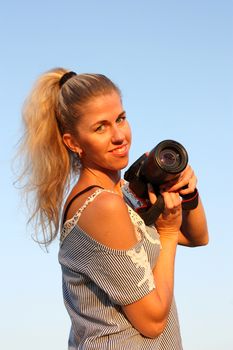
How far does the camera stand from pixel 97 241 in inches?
161

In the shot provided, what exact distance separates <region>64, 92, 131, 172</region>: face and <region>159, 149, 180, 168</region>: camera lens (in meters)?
0.19

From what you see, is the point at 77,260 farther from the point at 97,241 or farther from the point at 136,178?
the point at 136,178

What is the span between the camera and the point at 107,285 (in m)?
4.06

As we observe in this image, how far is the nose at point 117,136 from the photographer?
4.27 metres

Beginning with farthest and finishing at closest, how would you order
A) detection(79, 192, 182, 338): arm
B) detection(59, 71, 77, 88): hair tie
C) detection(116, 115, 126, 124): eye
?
detection(59, 71, 77, 88): hair tie, detection(116, 115, 126, 124): eye, detection(79, 192, 182, 338): arm

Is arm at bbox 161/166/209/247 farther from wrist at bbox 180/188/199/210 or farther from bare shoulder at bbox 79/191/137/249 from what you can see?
bare shoulder at bbox 79/191/137/249

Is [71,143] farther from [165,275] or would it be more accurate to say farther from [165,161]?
[165,275]

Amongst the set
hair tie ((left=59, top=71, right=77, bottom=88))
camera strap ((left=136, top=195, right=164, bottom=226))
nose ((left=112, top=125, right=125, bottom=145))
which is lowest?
camera strap ((left=136, top=195, right=164, bottom=226))

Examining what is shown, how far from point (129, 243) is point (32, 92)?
3.65 feet

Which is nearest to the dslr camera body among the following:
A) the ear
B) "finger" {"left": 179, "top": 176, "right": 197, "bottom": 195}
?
"finger" {"left": 179, "top": 176, "right": 197, "bottom": 195}

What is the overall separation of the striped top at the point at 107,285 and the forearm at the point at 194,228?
0.48 meters

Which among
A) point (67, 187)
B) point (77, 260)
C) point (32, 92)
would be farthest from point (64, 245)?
point (32, 92)

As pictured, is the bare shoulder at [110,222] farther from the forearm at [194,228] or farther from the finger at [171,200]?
the forearm at [194,228]

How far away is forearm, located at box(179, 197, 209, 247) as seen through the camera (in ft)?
15.6
